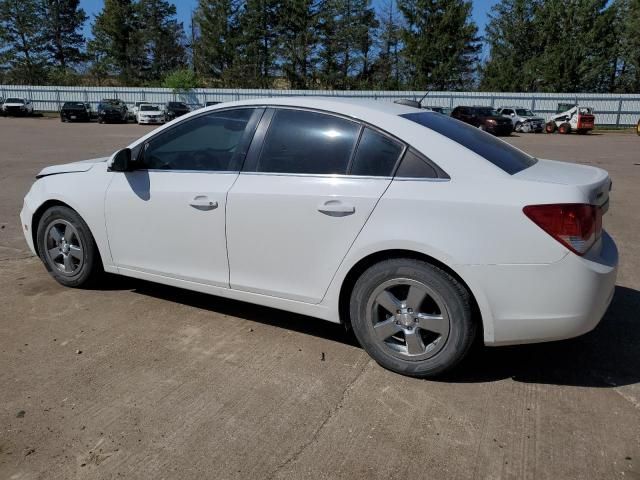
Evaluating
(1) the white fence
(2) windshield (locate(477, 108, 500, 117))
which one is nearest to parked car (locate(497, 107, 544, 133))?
(2) windshield (locate(477, 108, 500, 117))

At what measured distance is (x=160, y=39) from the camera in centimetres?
6600

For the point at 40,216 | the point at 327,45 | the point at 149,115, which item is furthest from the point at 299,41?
the point at 40,216

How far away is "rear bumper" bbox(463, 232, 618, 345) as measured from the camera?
2.97 metres

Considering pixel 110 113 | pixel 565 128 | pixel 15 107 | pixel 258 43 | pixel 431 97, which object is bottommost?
Result: pixel 565 128

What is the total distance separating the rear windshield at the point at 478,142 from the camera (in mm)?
3393

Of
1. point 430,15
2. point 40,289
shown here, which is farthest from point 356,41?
point 40,289

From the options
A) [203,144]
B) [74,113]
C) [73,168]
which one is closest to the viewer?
[203,144]

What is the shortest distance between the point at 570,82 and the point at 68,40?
185 feet

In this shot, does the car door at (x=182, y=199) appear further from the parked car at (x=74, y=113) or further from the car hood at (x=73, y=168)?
the parked car at (x=74, y=113)

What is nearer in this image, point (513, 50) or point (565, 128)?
point (565, 128)

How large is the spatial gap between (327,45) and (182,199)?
57.2 m

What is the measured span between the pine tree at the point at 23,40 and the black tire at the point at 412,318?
70.8 meters

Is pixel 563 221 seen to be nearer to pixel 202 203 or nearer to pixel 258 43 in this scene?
pixel 202 203

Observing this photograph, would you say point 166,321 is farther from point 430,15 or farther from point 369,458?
point 430,15
